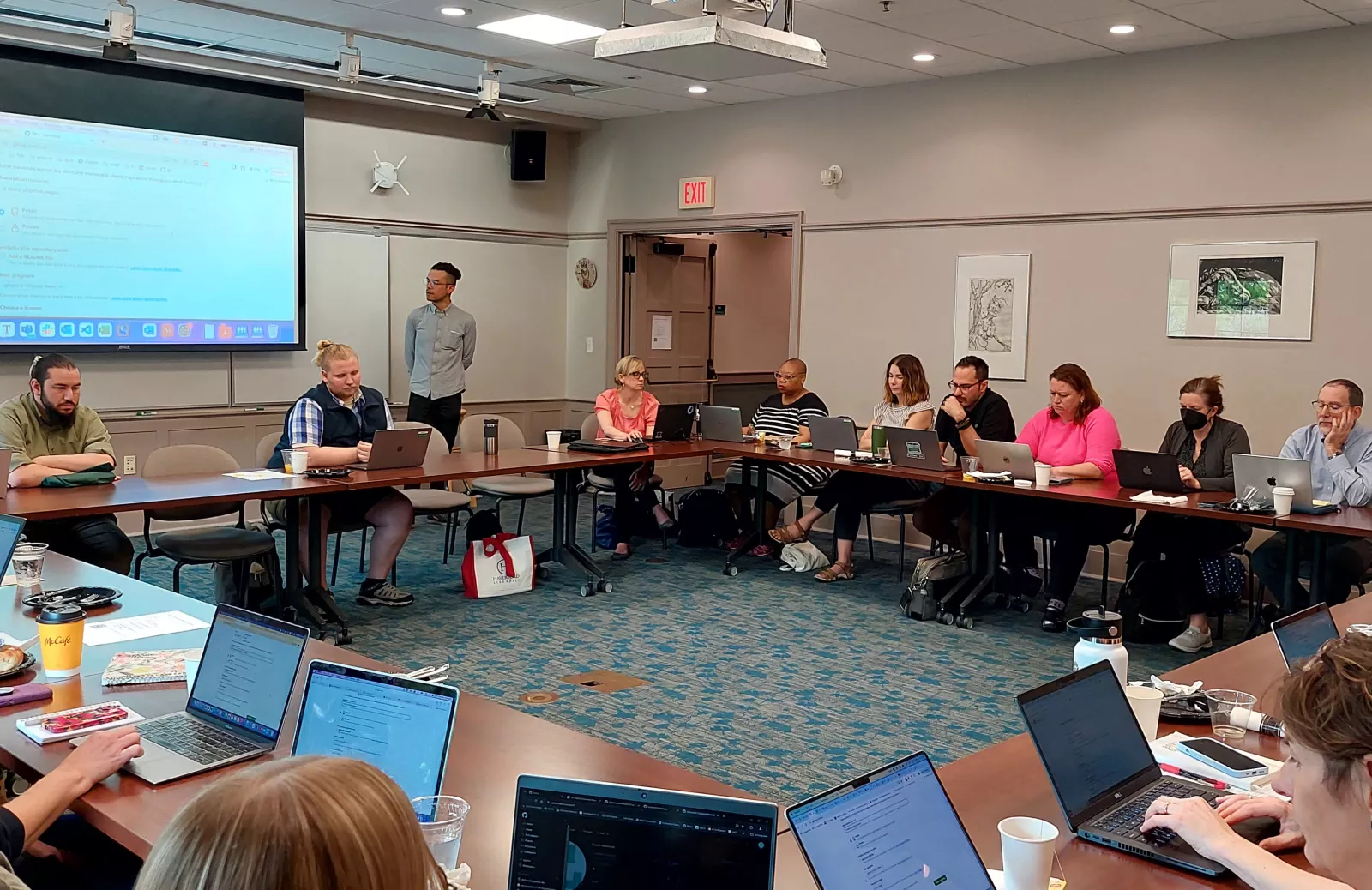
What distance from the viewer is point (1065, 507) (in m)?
6.11

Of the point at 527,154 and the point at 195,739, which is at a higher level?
the point at 527,154

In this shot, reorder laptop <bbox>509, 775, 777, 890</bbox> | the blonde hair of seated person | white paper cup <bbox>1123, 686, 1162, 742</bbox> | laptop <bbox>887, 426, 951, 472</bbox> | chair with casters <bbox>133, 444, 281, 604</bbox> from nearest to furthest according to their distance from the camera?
the blonde hair of seated person < laptop <bbox>509, 775, 777, 890</bbox> < white paper cup <bbox>1123, 686, 1162, 742</bbox> < chair with casters <bbox>133, 444, 281, 604</bbox> < laptop <bbox>887, 426, 951, 472</bbox>

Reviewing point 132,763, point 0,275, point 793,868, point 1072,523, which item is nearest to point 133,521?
point 0,275

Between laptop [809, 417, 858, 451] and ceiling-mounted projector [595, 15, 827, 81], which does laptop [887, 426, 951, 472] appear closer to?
laptop [809, 417, 858, 451]

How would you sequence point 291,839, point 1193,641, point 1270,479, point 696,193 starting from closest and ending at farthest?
point 291,839, point 1270,479, point 1193,641, point 696,193

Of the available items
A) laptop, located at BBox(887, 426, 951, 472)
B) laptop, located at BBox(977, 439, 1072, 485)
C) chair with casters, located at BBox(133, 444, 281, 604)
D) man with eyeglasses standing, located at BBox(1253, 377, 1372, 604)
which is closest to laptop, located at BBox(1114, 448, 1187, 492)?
laptop, located at BBox(977, 439, 1072, 485)

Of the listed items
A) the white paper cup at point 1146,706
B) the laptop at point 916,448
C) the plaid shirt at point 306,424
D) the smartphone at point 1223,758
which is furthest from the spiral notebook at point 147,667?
the laptop at point 916,448

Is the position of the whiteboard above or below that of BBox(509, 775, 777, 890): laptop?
above

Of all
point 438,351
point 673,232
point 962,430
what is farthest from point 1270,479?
point 438,351

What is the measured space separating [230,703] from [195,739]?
0.30 ft

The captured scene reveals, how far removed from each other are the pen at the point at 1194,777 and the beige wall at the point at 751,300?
28.1ft

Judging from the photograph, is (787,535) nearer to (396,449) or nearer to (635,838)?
(396,449)

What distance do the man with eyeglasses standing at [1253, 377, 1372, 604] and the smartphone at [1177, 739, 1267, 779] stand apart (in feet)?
10.6

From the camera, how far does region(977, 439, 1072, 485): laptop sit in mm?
5957
